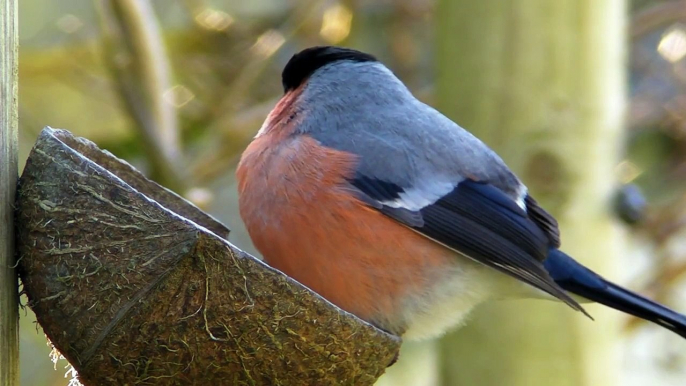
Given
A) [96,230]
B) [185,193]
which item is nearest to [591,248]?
[185,193]

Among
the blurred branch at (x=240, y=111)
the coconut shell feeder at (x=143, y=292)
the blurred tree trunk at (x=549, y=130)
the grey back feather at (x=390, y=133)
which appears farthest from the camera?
the blurred branch at (x=240, y=111)

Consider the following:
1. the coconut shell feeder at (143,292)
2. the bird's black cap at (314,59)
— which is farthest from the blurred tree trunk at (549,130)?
the coconut shell feeder at (143,292)

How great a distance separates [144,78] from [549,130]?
4.29 feet

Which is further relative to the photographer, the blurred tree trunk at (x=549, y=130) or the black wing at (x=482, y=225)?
the blurred tree trunk at (x=549, y=130)

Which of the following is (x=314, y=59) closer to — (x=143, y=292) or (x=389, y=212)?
(x=389, y=212)

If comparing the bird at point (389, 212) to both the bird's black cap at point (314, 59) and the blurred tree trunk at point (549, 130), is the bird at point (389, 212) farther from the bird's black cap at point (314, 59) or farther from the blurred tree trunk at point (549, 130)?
the blurred tree trunk at point (549, 130)

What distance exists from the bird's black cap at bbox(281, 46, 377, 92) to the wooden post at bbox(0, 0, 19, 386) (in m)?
0.79

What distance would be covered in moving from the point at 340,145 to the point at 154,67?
1259mm

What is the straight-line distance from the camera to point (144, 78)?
110 inches

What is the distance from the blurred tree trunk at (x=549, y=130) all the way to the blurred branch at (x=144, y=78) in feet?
3.16

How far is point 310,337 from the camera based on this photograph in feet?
4.06

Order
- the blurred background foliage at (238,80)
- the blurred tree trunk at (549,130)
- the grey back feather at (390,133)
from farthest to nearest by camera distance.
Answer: the blurred background foliage at (238,80) → the blurred tree trunk at (549,130) → the grey back feather at (390,133)

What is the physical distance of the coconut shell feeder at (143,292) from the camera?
1.15 m

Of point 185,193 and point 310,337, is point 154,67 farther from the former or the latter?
point 310,337
